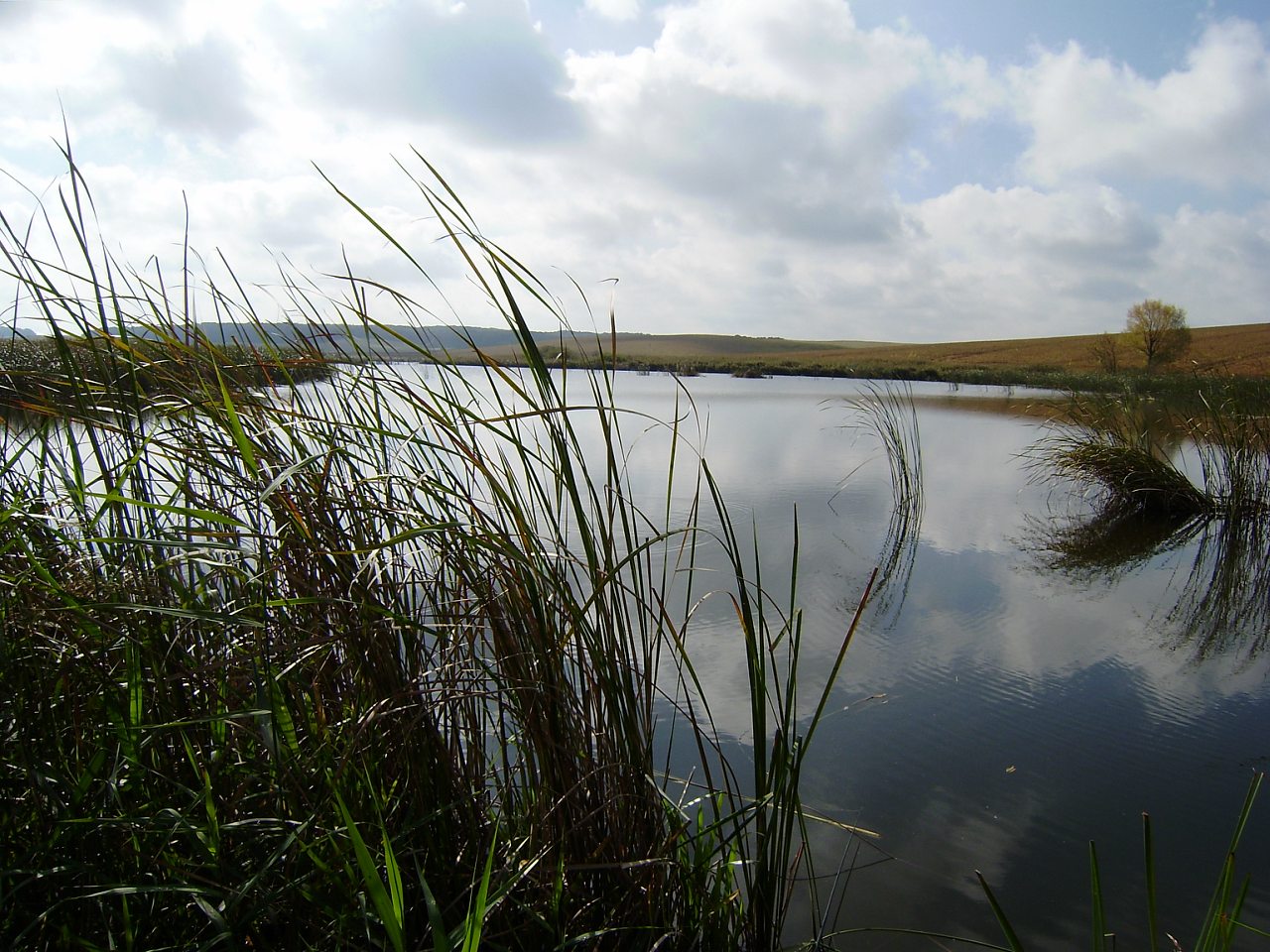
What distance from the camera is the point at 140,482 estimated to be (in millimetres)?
1222

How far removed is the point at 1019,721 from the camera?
7.24 ft

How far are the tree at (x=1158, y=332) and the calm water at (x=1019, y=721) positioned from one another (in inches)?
1013

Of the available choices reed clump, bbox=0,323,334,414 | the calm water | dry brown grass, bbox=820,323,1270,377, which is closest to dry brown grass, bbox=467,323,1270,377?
dry brown grass, bbox=820,323,1270,377

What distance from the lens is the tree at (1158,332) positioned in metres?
25.7

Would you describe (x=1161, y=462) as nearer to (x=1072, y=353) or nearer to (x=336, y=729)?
(x=336, y=729)

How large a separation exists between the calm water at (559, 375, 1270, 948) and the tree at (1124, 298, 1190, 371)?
25.7 m

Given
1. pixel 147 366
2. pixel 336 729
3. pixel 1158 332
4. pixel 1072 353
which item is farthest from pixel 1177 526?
pixel 1072 353

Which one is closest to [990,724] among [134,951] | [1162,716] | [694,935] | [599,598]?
[1162,716]

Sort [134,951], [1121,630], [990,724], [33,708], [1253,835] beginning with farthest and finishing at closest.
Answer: [1121,630], [990,724], [1253,835], [33,708], [134,951]

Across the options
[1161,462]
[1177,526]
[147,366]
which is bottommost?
[1177,526]

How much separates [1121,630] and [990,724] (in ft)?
3.91

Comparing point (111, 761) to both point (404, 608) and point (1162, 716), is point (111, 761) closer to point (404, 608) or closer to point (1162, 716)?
point (404, 608)

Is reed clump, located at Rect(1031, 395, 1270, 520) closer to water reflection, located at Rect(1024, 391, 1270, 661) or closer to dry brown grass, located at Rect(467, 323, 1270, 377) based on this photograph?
water reflection, located at Rect(1024, 391, 1270, 661)

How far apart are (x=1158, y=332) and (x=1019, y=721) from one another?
29.0m
